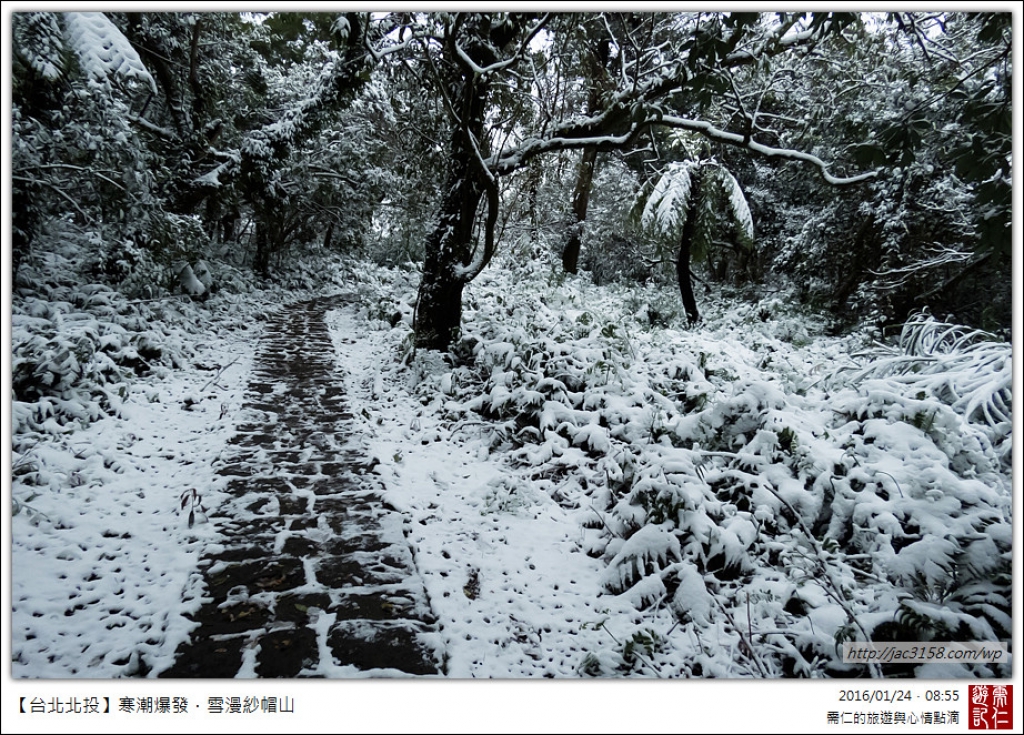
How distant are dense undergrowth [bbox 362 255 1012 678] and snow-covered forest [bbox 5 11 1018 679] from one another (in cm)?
2

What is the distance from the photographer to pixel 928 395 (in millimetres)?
3053

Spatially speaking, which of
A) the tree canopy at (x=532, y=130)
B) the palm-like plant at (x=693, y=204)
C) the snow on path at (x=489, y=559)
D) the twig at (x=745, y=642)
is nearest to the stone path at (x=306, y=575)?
the snow on path at (x=489, y=559)

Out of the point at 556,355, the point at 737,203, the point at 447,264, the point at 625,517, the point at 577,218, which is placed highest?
the point at 577,218

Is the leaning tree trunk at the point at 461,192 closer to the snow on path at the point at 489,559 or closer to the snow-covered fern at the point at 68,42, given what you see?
the snow on path at the point at 489,559

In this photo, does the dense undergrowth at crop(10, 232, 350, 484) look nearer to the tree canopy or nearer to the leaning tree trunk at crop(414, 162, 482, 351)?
the tree canopy

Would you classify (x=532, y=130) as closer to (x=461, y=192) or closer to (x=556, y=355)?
(x=461, y=192)

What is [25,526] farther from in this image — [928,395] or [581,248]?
[581,248]

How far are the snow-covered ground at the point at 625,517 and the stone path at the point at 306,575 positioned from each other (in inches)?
5.8

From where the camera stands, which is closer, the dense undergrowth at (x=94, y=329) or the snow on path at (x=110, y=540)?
the snow on path at (x=110, y=540)

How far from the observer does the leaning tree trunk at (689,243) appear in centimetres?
724

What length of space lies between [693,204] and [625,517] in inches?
222

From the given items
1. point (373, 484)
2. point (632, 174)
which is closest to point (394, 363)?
point (373, 484)

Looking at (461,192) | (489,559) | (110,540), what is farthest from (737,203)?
(110,540)

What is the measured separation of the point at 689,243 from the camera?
8.28m
